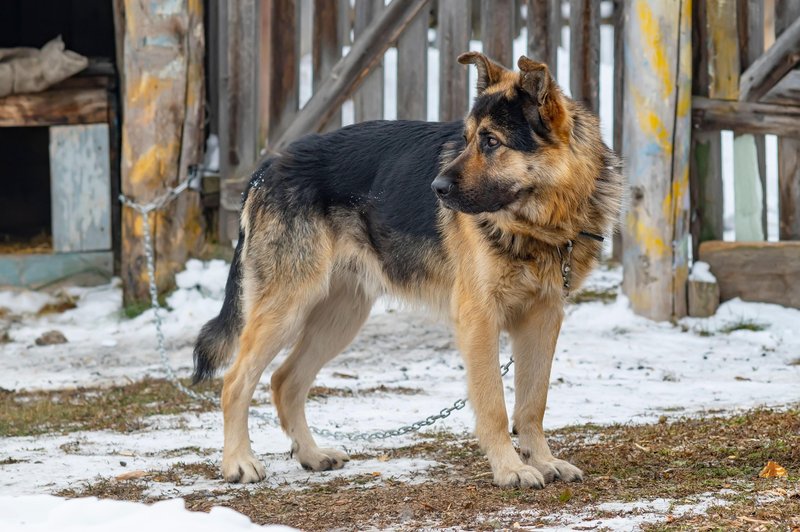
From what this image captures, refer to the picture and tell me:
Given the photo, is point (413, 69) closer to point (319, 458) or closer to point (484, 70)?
point (484, 70)

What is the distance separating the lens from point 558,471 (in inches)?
193

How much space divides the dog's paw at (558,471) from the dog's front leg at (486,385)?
3.1 inches

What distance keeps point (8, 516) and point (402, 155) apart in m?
2.61

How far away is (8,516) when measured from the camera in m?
3.80

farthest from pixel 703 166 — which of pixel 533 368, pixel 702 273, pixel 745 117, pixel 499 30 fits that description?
pixel 533 368

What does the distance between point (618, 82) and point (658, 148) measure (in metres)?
1.31

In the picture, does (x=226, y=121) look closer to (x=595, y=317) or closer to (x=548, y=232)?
(x=595, y=317)

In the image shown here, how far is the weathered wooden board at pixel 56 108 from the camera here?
424 inches

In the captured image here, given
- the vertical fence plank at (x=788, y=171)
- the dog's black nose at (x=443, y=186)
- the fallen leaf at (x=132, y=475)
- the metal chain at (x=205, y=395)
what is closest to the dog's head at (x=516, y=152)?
the dog's black nose at (x=443, y=186)

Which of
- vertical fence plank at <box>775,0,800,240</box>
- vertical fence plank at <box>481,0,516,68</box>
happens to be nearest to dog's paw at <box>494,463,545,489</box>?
vertical fence plank at <box>775,0,800,240</box>

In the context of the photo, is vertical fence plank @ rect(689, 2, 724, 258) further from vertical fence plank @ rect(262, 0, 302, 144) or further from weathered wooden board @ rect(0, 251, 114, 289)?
weathered wooden board @ rect(0, 251, 114, 289)

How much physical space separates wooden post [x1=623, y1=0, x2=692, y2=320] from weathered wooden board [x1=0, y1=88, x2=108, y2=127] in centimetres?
530

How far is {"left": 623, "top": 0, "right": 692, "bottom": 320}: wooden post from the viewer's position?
8758 mm

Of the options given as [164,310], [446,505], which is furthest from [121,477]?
[164,310]
